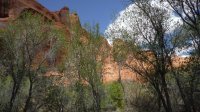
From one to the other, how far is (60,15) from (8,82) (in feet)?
236

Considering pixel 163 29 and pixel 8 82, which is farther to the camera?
pixel 8 82

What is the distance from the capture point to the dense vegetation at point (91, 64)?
34.0 m

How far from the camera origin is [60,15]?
117 meters

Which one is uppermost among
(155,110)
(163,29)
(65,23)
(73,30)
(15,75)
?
A: (65,23)

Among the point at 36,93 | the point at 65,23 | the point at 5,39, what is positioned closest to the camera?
the point at 5,39

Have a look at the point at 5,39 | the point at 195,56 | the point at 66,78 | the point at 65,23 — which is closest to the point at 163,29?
the point at 195,56

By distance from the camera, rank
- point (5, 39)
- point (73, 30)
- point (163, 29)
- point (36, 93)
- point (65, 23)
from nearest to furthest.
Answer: point (163, 29)
point (5, 39)
point (36, 93)
point (73, 30)
point (65, 23)

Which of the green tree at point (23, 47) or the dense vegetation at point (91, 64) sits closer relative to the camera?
the dense vegetation at point (91, 64)

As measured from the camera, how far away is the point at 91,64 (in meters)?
43.7

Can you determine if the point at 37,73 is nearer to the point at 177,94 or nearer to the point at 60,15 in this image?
the point at 177,94

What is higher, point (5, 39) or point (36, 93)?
point (5, 39)

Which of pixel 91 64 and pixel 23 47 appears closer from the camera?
pixel 23 47

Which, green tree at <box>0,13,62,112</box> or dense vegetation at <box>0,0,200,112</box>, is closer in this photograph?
dense vegetation at <box>0,0,200,112</box>

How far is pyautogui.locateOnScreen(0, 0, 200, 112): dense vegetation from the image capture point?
34.0m
